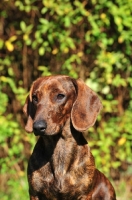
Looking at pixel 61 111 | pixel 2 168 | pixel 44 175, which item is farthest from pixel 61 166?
pixel 2 168

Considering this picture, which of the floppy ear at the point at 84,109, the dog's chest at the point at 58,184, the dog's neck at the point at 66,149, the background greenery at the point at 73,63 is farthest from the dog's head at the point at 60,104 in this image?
the background greenery at the point at 73,63

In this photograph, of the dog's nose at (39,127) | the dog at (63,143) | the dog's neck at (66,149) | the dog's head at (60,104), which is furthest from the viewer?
the dog's neck at (66,149)

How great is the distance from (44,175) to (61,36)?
115 inches

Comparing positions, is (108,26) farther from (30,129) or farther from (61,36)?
(30,129)

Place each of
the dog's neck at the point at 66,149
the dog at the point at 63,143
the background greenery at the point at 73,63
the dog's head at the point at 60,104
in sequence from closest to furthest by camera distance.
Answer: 1. the dog's head at the point at 60,104
2. the dog at the point at 63,143
3. the dog's neck at the point at 66,149
4. the background greenery at the point at 73,63

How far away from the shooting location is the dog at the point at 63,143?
5.42 m

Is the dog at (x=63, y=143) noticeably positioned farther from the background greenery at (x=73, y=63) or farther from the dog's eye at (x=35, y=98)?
the background greenery at (x=73, y=63)

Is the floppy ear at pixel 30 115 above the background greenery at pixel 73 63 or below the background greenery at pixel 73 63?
above

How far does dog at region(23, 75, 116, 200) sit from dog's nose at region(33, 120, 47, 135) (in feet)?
0.43

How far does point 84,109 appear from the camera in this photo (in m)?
5.54

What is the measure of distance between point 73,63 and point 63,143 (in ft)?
9.39

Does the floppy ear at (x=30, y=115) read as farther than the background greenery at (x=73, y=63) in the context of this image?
No

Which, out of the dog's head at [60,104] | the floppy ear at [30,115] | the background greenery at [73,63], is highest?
the dog's head at [60,104]

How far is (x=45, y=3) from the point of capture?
25.8 feet
